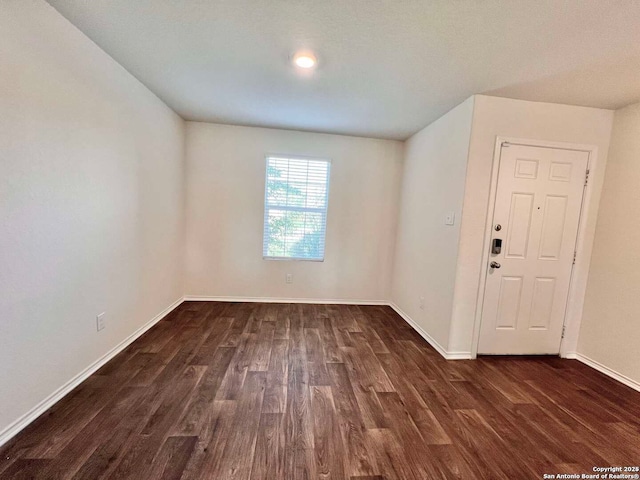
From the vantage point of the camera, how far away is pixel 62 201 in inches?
65.4

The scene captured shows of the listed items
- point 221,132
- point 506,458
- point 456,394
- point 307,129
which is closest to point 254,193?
point 221,132

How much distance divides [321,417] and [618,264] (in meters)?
2.88

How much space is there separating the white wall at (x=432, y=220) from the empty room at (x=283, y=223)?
3 cm

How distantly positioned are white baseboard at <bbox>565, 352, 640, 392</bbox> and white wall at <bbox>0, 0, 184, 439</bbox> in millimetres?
4278

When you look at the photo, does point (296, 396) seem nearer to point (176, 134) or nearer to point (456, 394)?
point (456, 394)

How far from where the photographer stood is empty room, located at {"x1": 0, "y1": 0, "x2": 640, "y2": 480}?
1409 millimetres

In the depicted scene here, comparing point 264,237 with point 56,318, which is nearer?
point 56,318

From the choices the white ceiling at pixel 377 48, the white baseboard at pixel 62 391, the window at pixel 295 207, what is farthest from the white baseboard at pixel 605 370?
the white baseboard at pixel 62 391

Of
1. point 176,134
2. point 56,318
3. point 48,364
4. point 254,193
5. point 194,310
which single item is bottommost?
point 194,310

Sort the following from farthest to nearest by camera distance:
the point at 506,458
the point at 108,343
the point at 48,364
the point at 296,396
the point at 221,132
→ the point at 221,132 < the point at 108,343 < the point at 296,396 < the point at 48,364 < the point at 506,458

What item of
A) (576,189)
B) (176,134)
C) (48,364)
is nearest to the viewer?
(48,364)

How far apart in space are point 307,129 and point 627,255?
3.50 m

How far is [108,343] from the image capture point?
7.11 ft

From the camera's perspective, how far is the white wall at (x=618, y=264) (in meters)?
2.25
